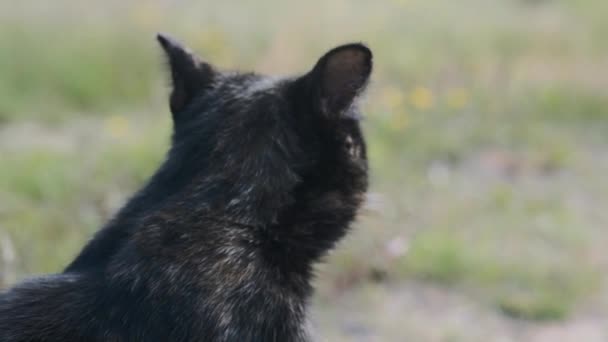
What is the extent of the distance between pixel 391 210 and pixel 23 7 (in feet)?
13.1

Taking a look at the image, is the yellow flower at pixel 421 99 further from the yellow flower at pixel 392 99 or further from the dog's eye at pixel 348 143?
the dog's eye at pixel 348 143

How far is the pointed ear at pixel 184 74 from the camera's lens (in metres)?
3.14

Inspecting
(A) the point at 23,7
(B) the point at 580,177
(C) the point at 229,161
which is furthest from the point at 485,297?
(A) the point at 23,7

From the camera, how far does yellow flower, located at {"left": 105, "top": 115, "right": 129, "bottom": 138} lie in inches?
242

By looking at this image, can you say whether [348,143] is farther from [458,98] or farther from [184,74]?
[458,98]

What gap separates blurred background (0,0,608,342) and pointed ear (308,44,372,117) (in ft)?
0.74

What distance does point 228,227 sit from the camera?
2.74 meters

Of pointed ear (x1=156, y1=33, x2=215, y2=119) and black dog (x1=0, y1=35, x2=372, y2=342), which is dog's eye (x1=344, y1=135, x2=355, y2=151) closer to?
black dog (x1=0, y1=35, x2=372, y2=342)

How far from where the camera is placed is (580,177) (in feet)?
21.3

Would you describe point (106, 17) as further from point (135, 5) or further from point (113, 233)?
point (113, 233)

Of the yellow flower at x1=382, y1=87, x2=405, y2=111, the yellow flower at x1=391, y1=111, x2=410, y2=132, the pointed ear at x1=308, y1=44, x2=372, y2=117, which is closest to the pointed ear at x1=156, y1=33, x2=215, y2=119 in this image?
the pointed ear at x1=308, y1=44, x2=372, y2=117

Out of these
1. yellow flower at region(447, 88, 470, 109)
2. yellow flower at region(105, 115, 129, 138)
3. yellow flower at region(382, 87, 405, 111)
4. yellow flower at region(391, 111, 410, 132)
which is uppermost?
yellow flower at region(447, 88, 470, 109)

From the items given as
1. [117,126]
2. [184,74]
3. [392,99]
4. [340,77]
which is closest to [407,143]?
[392,99]

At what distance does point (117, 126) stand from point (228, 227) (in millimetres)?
3718
